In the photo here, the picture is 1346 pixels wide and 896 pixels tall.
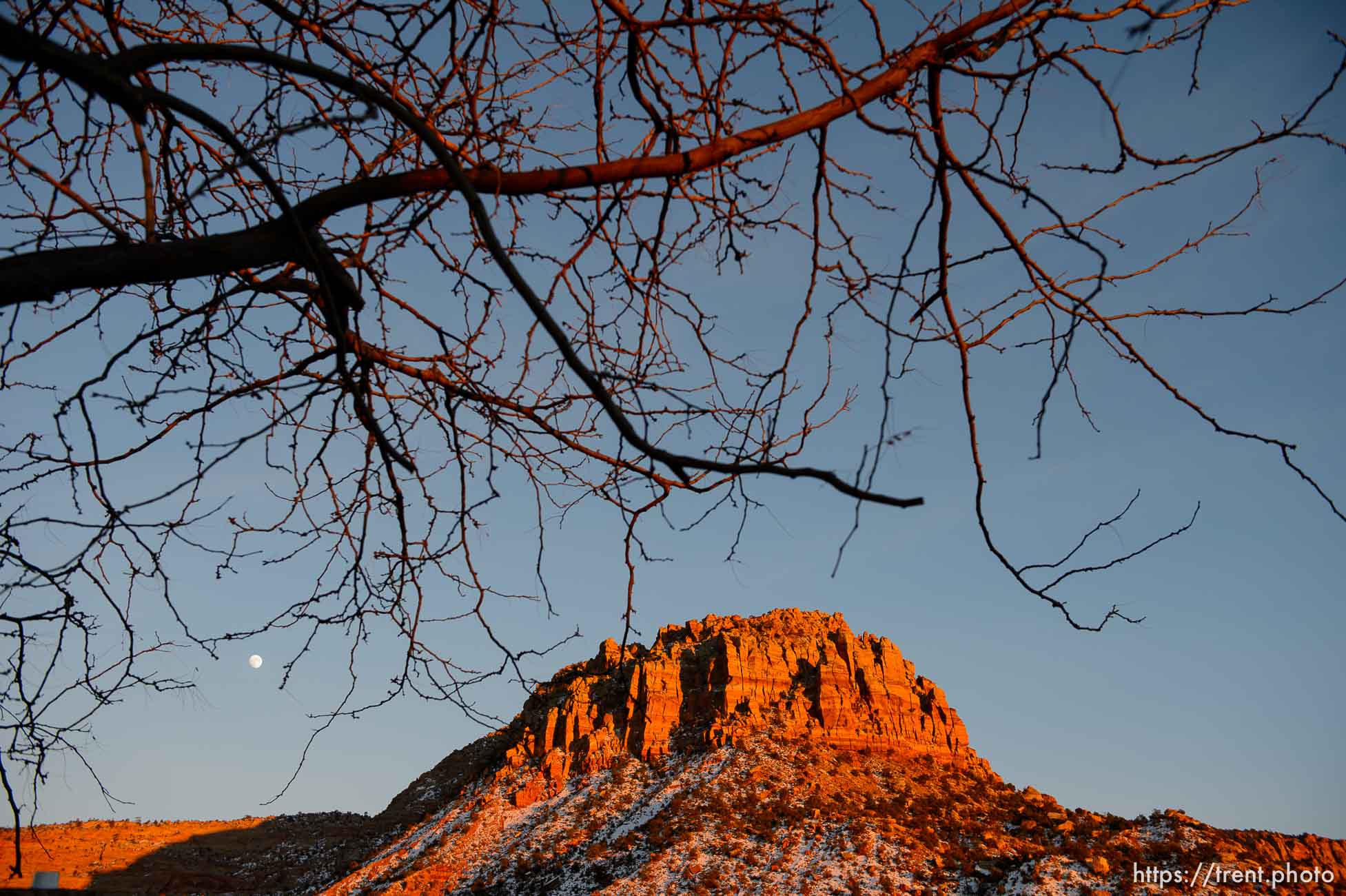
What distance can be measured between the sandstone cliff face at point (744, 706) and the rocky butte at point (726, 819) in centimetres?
13

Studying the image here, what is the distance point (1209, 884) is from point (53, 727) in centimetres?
3262

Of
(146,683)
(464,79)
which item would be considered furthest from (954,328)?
(146,683)

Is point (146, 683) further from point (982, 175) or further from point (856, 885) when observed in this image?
point (856, 885)

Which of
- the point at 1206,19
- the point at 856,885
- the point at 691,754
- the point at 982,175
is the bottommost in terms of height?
the point at 856,885

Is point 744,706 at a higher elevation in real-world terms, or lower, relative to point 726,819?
higher

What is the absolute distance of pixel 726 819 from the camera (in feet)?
121

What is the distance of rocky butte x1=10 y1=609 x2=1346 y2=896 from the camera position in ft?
96.9

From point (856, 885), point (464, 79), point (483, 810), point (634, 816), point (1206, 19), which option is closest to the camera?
point (1206, 19)

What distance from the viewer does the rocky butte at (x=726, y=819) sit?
29531 mm

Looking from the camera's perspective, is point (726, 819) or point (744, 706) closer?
point (726, 819)

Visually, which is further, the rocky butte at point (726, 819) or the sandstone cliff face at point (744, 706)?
the sandstone cliff face at point (744, 706)

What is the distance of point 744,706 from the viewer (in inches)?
1922

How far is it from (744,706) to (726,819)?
12.1 meters

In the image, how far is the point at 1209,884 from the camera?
26.6m
